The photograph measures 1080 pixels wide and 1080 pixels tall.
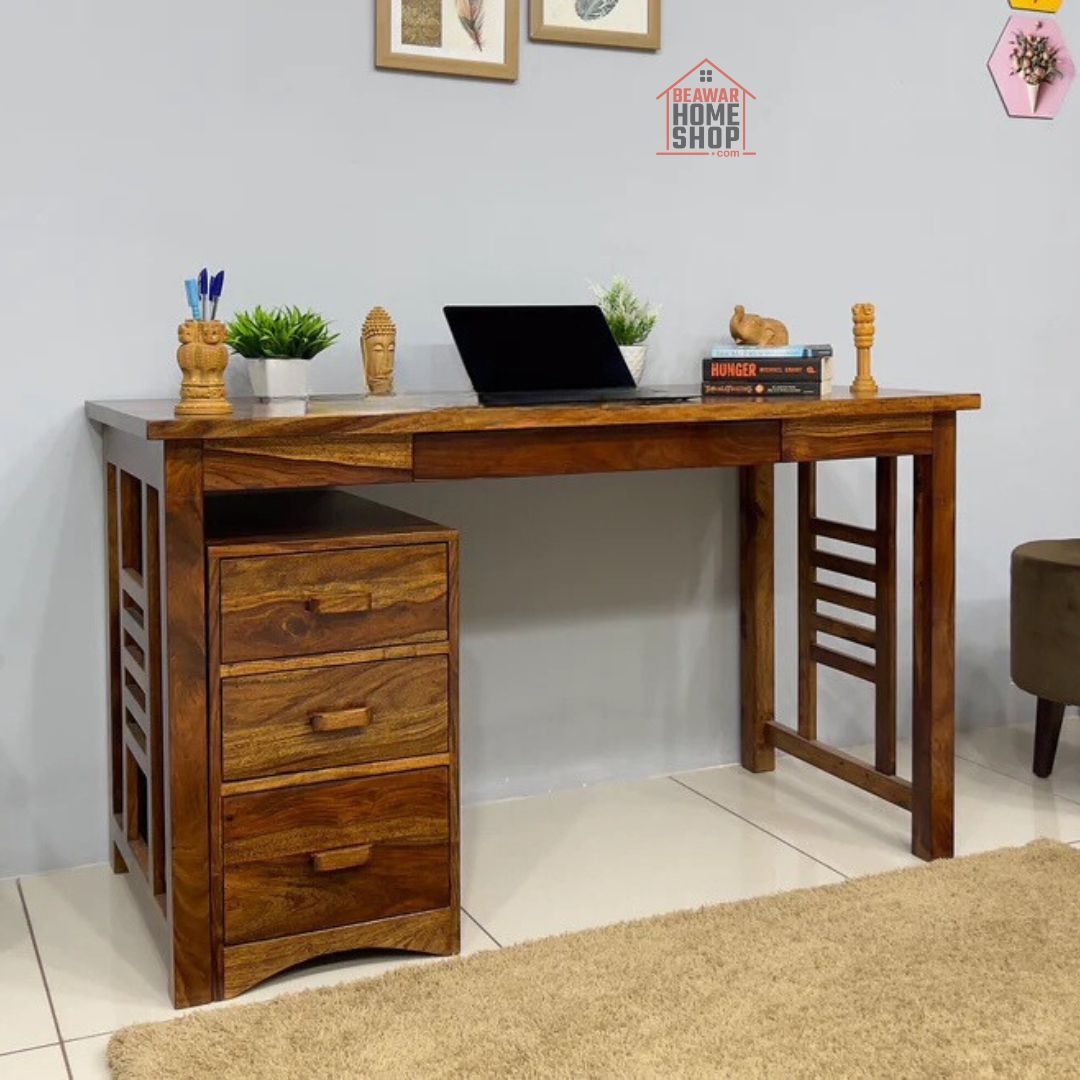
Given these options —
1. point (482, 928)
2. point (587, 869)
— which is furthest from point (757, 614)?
point (482, 928)

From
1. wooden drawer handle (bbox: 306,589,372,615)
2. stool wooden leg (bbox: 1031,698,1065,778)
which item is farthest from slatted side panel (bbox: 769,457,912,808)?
wooden drawer handle (bbox: 306,589,372,615)

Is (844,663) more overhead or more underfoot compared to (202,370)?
more underfoot

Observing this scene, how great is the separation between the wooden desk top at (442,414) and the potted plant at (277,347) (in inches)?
2.0

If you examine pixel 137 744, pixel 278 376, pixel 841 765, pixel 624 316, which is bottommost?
pixel 841 765

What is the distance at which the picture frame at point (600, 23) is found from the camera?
2621 mm

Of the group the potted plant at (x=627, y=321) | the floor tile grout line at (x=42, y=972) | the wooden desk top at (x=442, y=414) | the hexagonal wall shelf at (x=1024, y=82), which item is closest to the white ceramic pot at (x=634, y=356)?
the potted plant at (x=627, y=321)

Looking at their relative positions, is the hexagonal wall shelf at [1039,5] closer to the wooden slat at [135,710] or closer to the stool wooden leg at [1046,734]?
the stool wooden leg at [1046,734]

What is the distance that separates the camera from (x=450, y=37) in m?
2.56

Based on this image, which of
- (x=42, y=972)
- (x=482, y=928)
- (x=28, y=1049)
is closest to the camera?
(x=28, y=1049)

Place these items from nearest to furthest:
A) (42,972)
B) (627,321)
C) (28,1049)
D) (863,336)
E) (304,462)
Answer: (28,1049), (304,462), (42,972), (863,336), (627,321)

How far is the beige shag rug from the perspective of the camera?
5.71ft

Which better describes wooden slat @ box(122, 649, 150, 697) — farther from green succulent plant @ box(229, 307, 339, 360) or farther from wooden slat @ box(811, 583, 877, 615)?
wooden slat @ box(811, 583, 877, 615)

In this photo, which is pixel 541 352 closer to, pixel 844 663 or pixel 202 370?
pixel 202 370

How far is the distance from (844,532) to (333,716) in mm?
1119
